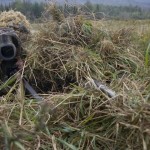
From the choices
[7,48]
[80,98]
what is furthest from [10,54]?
[80,98]

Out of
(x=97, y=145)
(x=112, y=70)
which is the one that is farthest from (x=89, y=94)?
(x=112, y=70)

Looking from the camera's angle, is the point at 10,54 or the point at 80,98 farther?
the point at 10,54

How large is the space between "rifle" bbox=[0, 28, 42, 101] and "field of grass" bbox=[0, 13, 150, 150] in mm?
85

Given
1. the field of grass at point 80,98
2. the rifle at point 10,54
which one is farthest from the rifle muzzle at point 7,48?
the field of grass at point 80,98

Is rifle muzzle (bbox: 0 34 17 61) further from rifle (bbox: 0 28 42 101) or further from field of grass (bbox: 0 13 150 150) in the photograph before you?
field of grass (bbox: 0 13 150 150)

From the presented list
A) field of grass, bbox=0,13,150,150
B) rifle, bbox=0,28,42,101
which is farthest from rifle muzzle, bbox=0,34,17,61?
field of grass, bbox=0,13,150,150

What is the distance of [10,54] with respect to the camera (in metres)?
3.15

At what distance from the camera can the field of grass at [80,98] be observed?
6.17 ft

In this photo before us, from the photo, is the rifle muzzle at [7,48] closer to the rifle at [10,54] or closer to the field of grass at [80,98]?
the rifle at [10,54]

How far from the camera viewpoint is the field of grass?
188cm

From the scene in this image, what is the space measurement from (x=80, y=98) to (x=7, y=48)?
1.04m

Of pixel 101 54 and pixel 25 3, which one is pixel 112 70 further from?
pixel 25 3

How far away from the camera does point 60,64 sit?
3160mm

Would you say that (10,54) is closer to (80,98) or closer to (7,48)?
(7,48)
